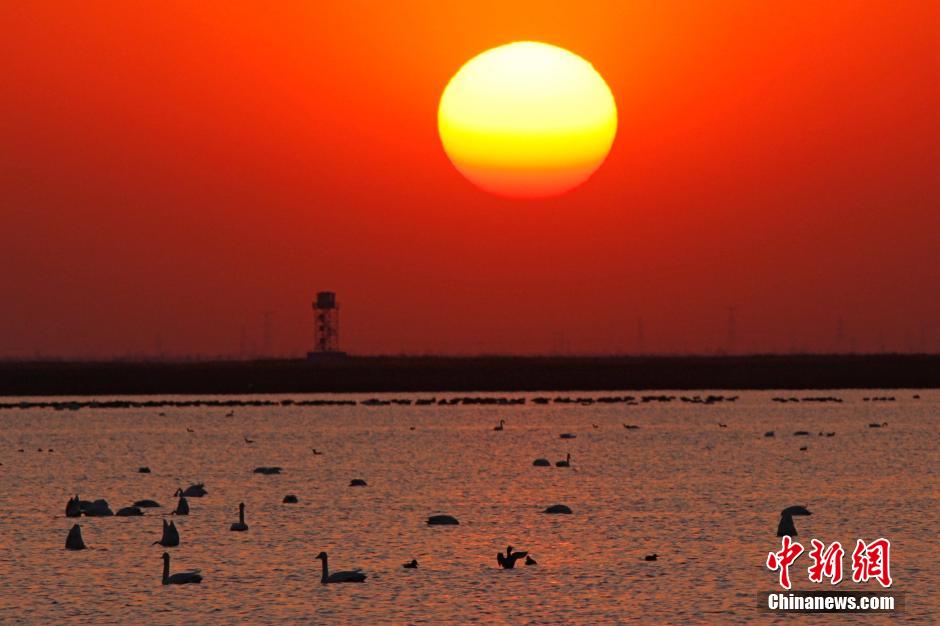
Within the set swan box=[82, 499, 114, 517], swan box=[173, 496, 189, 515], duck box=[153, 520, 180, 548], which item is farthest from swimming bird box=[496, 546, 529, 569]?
swan box=[82, 499, 114, 517]

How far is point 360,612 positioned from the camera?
123 feet

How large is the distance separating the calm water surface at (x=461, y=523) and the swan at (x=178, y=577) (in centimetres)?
28

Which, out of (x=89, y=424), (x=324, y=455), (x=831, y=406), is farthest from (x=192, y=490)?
(x=831, y=406)

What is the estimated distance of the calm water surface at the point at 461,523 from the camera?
127 feet

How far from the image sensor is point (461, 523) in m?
54.0

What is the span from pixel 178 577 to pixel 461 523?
14.3 metres

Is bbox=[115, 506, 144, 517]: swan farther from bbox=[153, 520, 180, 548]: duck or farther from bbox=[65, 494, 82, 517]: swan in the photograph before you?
bbox=[153, 520, 180, 548]: duck

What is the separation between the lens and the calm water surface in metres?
38.6

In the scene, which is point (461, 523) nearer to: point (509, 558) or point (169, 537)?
point (169, 537)

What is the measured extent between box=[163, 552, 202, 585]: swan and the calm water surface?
28cm

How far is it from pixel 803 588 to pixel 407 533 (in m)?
14.8

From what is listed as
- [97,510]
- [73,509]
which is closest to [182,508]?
[97,510]

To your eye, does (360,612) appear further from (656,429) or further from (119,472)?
(656,429)

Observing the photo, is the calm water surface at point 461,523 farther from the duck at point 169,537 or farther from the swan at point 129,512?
the swan at point 129,512
